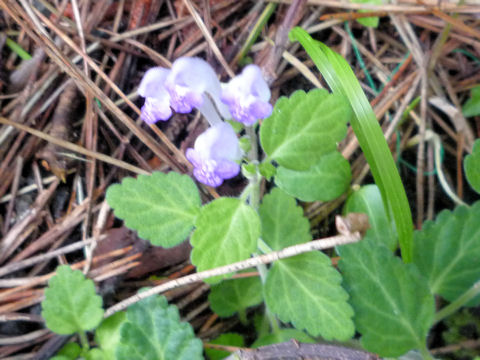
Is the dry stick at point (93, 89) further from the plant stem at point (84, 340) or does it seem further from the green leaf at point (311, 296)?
the plant stem at point (84, 340)

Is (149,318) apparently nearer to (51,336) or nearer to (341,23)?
(51,336)

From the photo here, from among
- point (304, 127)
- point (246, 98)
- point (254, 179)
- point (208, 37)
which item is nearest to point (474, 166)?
point (304, 127)

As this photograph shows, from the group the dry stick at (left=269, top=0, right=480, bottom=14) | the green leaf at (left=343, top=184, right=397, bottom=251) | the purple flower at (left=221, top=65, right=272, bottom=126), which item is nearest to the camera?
the purple flower at (left=221, top=65, right=272, bottom=126)

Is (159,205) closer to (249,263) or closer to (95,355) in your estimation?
(249,263)

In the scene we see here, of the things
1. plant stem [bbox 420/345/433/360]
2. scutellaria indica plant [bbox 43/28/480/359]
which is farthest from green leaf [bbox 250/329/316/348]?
plant stem [bbox 420/345/433/360]

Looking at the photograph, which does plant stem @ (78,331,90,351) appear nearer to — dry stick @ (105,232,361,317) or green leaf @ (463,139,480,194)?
dry stick @ (105,232,361,317)

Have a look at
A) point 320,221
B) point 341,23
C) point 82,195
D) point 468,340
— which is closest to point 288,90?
point 341,23
